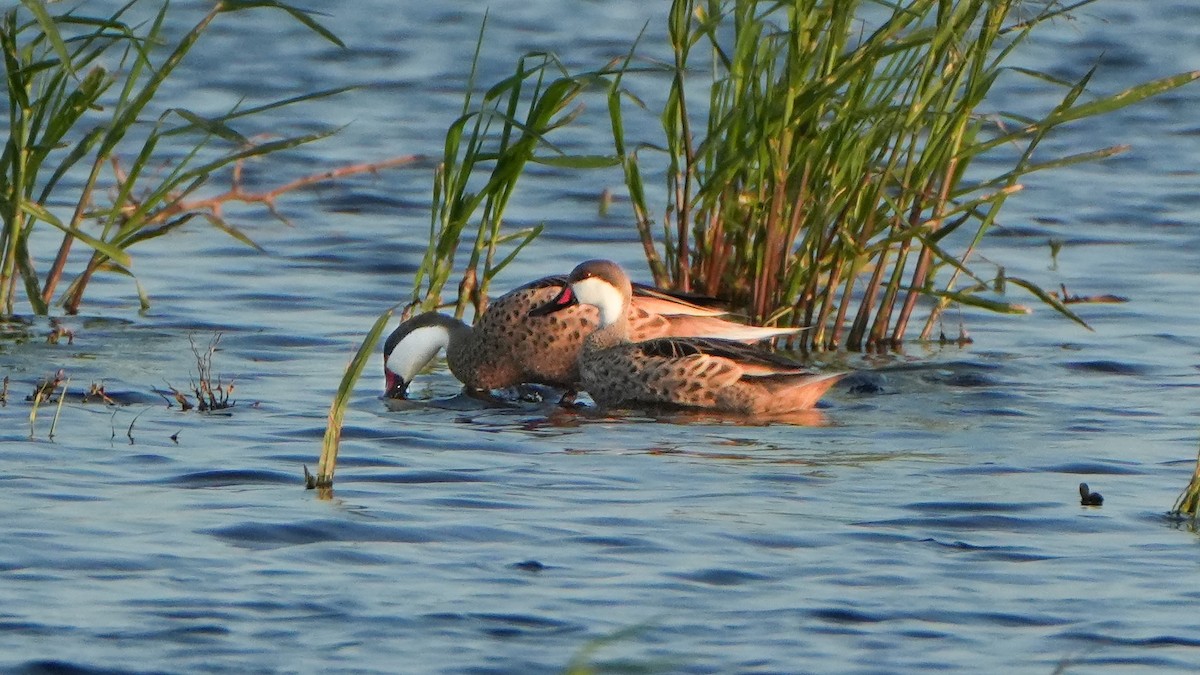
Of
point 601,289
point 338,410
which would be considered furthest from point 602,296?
point 338,410

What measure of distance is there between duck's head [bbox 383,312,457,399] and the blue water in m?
0.14

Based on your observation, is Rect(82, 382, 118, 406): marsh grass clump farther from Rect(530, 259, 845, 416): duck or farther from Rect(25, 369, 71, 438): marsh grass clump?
Rect(530, 259, 845, 416): duck

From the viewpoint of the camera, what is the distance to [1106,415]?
25.0ft

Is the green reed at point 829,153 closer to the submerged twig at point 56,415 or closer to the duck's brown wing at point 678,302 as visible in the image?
the duck's brown wing at point 678,302

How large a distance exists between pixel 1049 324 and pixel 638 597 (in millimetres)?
4908

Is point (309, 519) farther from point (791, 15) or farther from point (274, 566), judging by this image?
point (791, 15)

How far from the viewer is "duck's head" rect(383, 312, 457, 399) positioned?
8.20 meters

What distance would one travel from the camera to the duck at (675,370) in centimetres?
777

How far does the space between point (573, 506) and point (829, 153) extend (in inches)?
104

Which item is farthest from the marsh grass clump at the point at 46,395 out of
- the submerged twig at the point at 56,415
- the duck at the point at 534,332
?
the duck at the point at 534,332

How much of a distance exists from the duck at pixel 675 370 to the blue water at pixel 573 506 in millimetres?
196

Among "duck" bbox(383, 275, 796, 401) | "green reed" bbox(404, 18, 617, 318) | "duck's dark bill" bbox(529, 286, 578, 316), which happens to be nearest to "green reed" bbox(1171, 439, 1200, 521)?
"green reed" bbox(404, 18, 617, 318)

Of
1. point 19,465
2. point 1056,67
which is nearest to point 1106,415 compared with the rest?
point 19,465

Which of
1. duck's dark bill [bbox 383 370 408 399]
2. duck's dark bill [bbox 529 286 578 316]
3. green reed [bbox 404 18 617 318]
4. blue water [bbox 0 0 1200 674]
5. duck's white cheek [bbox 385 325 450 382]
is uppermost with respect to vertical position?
green reed [bbox 404 18 617 318]
